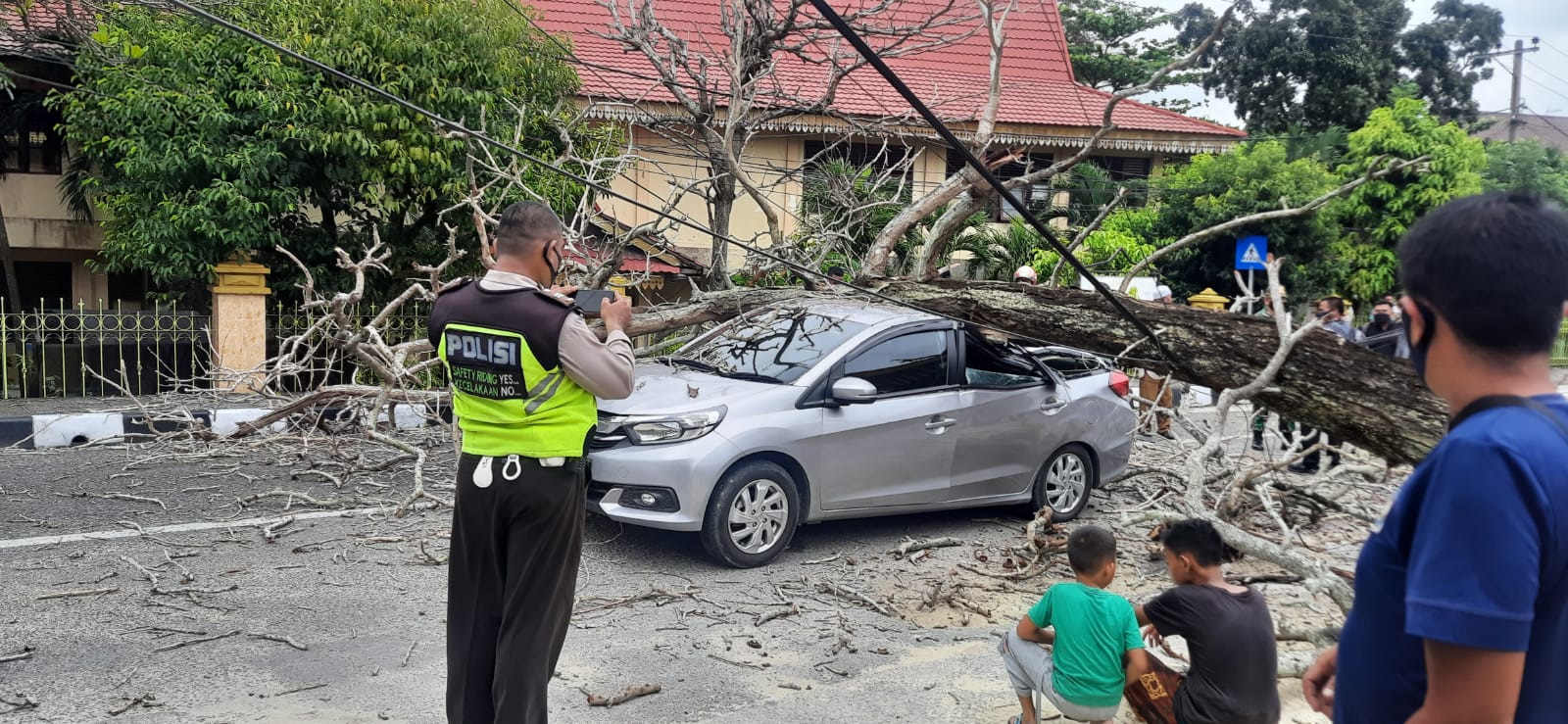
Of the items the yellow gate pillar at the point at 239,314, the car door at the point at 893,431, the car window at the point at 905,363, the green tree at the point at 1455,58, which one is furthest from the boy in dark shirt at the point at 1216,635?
the green tree at the point at 1455,58

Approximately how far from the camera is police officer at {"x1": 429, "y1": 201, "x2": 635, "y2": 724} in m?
3.50

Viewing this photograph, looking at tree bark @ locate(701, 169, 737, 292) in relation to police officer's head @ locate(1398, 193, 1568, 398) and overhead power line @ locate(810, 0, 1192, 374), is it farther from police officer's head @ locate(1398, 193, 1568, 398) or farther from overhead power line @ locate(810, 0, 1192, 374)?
police officer's head @ locate(1398, 193, 1568, 398)

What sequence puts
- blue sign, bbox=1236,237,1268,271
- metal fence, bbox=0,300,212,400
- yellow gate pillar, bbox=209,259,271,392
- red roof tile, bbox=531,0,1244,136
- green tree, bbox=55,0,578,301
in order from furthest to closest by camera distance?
red roof tile, bbox=531,0,1244,136 → blue sign, bbox=1236,237,1268,271 → green tree, bbox=55,0,578,301 → yellow gate pillar, bbox=209,259,271,392 → metal fence, bbox=0,300,212,400

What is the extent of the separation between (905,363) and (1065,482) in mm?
1691

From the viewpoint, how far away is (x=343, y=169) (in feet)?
42.4

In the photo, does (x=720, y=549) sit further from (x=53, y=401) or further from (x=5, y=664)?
(x=53, y=401)

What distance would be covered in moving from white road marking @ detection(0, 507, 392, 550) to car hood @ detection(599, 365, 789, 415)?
1.99m

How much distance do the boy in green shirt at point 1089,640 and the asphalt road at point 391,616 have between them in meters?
0.74

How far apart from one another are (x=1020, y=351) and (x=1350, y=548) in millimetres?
2404

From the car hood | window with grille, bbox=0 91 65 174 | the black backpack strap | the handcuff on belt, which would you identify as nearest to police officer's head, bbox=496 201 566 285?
the handcuff on belt

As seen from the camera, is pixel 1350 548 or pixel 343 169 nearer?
pixel 1350 548

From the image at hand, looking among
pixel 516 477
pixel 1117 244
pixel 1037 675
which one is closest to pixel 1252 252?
pixel 1117 244

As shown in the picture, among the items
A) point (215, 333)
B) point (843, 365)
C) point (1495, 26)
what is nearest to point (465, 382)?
point (843, 365)

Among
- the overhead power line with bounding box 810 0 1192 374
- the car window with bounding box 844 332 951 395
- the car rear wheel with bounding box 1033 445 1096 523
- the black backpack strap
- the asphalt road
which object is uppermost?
the overhead power line with bounding box 810 0 1192 374
